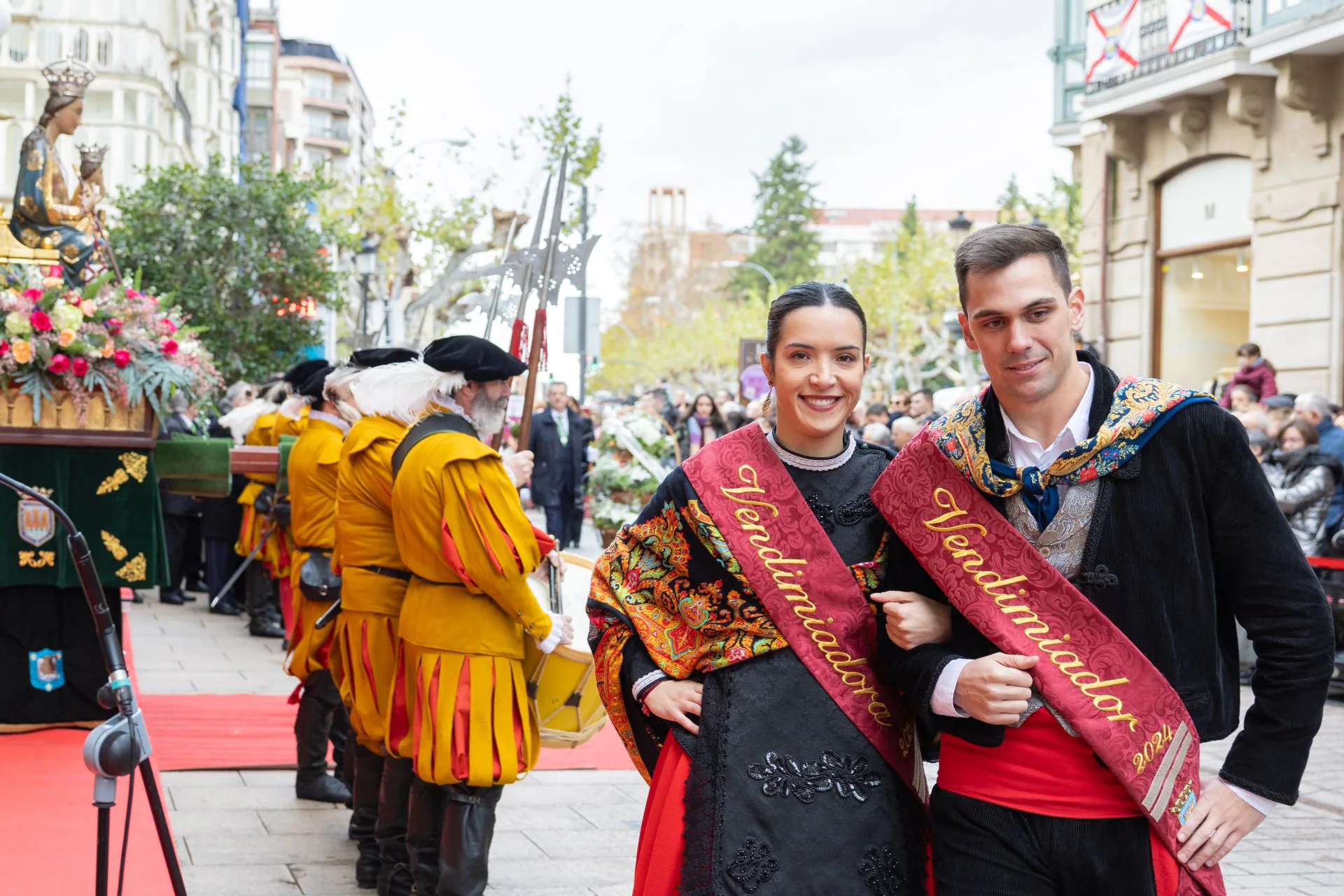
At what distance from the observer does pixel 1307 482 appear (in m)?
10.2

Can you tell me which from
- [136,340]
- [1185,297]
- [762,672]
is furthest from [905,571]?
[1185,297]

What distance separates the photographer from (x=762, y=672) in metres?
3.12

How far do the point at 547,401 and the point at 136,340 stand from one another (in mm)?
12257

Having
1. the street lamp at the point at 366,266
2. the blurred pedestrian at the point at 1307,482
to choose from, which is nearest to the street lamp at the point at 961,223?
the street lamp at the point at 366,266

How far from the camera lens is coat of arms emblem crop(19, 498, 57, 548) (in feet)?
24.1

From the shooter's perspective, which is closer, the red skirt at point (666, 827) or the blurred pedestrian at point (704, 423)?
the red skirt at point (666, 827)

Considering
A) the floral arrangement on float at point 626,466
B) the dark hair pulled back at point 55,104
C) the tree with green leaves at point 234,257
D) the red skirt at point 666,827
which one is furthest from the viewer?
the tree with green leaves at point 234,257

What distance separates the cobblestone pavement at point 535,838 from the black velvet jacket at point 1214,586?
3178 millimetres

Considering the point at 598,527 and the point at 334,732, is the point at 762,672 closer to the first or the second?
the point at 334,732

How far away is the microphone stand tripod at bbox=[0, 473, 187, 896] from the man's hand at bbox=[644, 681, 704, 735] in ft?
3.41

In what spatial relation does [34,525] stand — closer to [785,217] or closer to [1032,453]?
[1032,453]

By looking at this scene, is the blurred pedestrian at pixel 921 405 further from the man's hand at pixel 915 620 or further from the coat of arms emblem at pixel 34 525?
the man's hand at pixel 915 620

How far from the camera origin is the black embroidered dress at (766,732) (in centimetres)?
303

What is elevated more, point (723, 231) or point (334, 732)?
point (723, 231)
